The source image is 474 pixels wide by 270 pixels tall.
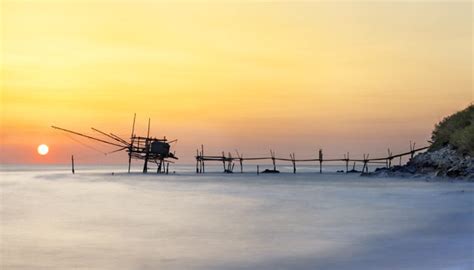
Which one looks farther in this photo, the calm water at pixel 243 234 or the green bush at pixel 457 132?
the green bush at pixel 457 132

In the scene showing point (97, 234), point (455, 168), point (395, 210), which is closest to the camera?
point (97, 234)

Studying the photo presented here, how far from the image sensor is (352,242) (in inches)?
520

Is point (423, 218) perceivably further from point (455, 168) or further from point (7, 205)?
point (455, 168)

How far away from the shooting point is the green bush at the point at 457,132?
123 feet

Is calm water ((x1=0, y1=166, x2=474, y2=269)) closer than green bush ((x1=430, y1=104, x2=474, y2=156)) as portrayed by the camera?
Yes

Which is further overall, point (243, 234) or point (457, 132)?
point (457, 132)

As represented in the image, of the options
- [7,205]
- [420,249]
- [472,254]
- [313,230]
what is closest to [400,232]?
[313,230]

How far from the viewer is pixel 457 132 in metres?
41.1

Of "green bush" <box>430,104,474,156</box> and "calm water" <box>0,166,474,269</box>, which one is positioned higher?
"green bush" <box>430,104,474,156</box>

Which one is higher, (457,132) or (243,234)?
(457,132)

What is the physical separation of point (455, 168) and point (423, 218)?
737 inches

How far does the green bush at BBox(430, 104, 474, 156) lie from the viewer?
3734 centimetres

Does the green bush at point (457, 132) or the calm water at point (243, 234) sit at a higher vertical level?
the green bush at point (457, 132)

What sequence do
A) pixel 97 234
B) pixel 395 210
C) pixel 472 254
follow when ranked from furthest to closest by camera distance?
pixel 395 210 < pixel 97 234 < pixel 472 254
